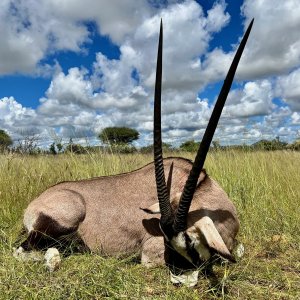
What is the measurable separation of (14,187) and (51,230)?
209 centimetres

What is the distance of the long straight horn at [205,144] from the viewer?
9.96 ft

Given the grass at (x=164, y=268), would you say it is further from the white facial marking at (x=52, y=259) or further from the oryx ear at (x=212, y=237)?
the oryx ear at (x=212, y=237)

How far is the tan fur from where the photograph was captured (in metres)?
4.65

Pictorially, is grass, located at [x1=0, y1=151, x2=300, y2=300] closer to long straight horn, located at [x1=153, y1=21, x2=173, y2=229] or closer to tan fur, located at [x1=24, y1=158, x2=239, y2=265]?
tan fur, located at [x1=24, y1=158, x2=239, y2=265]

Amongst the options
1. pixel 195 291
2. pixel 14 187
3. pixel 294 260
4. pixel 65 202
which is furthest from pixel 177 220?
pixel 14 187

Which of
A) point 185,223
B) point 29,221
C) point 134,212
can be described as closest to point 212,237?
point 185,223

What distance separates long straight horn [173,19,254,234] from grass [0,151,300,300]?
0.57m

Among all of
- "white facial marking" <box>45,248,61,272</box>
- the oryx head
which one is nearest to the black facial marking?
the oryx head

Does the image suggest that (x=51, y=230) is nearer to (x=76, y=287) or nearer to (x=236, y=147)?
(x=76, y=287)

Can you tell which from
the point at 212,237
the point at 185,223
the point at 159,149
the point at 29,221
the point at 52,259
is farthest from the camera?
the point at 29,221

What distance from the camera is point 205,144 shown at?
3.42 m

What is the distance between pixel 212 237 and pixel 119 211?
1.66 meters

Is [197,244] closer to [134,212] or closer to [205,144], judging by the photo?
[205,144]

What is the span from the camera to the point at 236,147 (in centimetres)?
979
